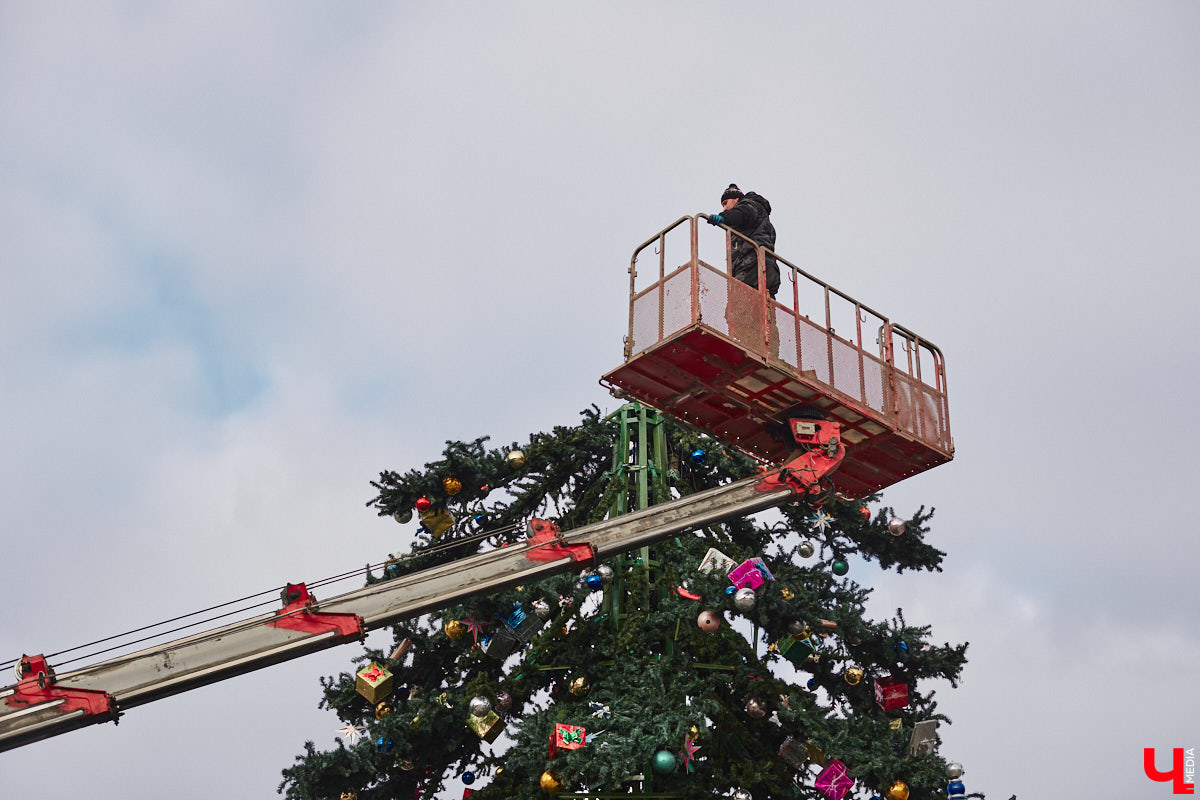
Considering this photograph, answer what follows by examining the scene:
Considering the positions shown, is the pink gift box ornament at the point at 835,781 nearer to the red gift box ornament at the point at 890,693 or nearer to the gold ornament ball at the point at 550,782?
the red gift box ornament at the point at 890,693

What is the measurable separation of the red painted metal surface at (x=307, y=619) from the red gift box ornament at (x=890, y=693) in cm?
716

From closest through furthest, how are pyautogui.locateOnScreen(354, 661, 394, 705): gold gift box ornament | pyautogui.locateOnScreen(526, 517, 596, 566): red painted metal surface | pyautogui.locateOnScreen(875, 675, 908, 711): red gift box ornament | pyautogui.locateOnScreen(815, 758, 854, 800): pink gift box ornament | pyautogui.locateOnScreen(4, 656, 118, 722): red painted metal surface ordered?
pyautogui.locateOnScreen(4, 656, 118, 722): red painted metal surface → pyautogui.locateOnScreen(526, 517, 596, 566): red painted metal surface → pyautogui.locateOnScreen(815, 758, 854, 800): pink gift box ornament → pyautogui.locateOnScreen(354, 661, 394, 705): gold gift box ornament → pyautogui.locateOnScreen(875, 675, 908, 711): red gift box ornament

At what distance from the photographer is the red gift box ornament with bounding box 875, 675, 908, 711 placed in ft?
55.3

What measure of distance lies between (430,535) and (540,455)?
1.77 m

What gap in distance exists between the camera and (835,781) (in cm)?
1518

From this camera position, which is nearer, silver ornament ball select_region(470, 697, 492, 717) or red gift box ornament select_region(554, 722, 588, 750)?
red gift box ornament select_region(554, 722, 588, 750)

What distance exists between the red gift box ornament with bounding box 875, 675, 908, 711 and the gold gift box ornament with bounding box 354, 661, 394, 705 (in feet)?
19.6

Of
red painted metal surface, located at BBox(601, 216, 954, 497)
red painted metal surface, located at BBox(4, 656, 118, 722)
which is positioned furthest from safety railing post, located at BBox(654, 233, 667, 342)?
red painted metal surface, located at BBox(4, 656, 118, 722)

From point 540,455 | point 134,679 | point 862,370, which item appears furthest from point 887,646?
point 134,679

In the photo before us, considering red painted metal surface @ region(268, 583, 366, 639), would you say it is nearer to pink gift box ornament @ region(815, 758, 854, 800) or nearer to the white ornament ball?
the white ornament ball

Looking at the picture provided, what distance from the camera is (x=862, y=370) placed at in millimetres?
15062

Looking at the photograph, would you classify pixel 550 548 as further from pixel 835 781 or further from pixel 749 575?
pixel 835 781

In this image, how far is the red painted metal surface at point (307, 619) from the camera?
12719mm

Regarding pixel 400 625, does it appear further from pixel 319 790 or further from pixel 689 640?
pixel 689 640
